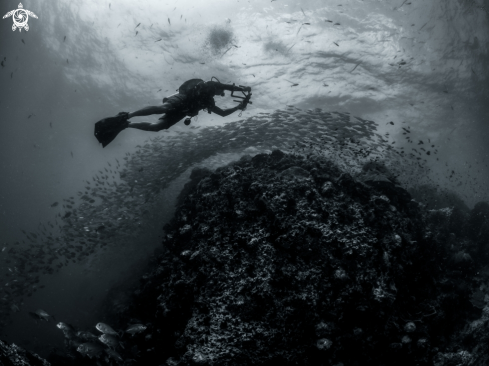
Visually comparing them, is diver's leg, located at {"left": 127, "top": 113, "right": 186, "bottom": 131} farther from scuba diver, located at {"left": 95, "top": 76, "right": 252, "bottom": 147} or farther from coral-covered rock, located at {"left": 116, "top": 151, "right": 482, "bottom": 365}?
coral-covered rock, located at {"left": 116, "top": 151, "right": 482, "bottom": 365}

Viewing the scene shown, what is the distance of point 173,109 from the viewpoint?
566cm

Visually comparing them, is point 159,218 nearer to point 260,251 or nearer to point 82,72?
point 82,72

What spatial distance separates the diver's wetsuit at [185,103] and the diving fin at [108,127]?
0.75 ft

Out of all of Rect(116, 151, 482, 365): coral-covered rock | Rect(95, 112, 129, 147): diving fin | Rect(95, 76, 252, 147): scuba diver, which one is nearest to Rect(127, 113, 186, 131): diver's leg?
Rect(95, 76, 252, 147): scuba diver

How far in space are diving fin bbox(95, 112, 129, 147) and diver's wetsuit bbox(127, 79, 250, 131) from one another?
23cm

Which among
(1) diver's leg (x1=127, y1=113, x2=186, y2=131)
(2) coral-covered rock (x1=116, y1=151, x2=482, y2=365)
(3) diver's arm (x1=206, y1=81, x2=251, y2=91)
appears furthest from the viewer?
(3) diver's arm (x1=206, y1=81, x2=251, y2=91)

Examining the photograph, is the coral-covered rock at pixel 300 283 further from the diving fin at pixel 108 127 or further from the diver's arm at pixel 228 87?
the diving fin at pixel 108 127

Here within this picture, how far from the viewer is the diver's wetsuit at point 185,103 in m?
5.53

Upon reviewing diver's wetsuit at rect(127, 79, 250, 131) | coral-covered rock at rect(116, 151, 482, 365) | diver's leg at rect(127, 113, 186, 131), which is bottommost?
coral-covered rock at rect(116, 151, 482, 365)

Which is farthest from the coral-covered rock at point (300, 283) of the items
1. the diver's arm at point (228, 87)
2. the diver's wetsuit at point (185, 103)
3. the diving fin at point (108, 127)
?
the diving fin at point (108, 127)

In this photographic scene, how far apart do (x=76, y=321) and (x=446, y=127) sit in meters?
39.2

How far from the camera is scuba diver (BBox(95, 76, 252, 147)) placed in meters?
5.04

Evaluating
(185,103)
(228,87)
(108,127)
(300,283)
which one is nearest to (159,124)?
(185,103)

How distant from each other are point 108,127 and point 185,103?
1794 mm
